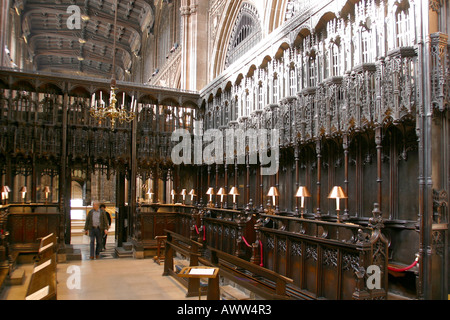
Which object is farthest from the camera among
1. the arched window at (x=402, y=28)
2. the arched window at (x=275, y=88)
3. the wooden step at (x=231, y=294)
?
the arched window at (x=275, y=88)

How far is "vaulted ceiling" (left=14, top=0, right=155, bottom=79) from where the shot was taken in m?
25.3

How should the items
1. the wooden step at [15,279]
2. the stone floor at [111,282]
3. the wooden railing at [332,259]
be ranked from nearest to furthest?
the wooden railing at [332,259] → the stone floor at [111,282] → the wooden step at [15,279]

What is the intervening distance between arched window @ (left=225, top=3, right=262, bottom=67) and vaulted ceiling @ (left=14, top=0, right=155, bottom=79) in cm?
898

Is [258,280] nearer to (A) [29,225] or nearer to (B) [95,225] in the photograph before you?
(B) [95,225]

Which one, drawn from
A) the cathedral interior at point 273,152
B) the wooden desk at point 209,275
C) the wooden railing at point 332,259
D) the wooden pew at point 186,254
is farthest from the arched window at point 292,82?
the wooden desk at point 209,275

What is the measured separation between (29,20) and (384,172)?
2827 cm

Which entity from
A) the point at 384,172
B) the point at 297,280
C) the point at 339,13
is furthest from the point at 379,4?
the point at 297,280

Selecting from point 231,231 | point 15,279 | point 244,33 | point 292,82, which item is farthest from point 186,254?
point 244,33

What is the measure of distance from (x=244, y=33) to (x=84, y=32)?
60.2 feet

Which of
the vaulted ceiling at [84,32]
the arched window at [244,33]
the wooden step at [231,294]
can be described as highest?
the vaulted ceiling at [84,32]

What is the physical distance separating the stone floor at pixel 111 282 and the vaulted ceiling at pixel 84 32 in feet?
49.0

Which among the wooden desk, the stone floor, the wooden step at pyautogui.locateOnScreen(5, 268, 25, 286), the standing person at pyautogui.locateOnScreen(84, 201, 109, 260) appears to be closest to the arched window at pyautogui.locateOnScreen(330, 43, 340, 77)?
the wooden desk

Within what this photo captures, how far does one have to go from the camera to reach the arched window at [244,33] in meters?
14.4

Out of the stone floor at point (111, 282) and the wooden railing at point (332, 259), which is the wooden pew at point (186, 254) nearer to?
the stone floor at point (111, 282)
